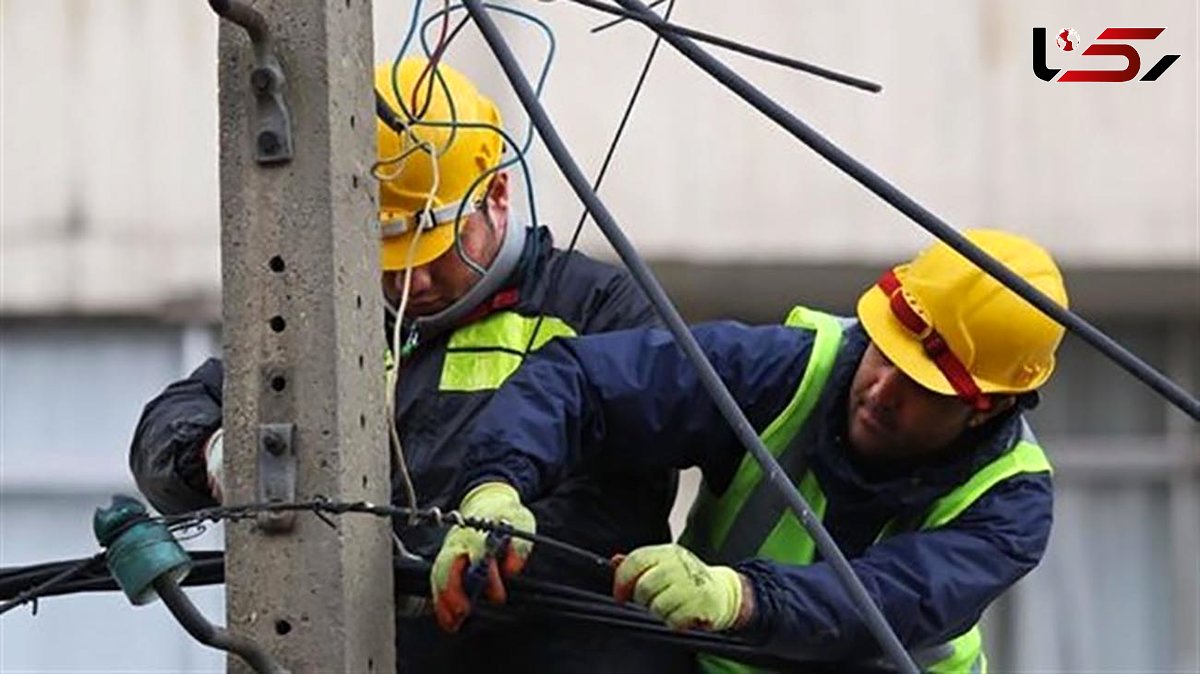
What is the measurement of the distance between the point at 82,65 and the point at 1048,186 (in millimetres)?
2370

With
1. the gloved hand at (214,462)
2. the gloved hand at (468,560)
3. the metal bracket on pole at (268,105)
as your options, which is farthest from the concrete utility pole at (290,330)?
the gloved hand at (214,462)

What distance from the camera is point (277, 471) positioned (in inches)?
111

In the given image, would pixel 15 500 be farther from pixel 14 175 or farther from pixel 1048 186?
pixel 1048 186

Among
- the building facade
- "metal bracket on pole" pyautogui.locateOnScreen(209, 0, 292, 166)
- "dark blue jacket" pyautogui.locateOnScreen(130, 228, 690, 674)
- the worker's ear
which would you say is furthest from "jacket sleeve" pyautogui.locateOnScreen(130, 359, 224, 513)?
the building facade

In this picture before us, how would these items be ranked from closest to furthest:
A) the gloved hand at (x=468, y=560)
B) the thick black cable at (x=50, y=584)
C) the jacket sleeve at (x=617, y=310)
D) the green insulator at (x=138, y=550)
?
1. the green insulator at (x=138, y=550)
2. the gloved hand at (x=468, y=560)
3. the thick black cable at (x=50, y=584)
4. the jacket sleeve at (x=617, y=310)

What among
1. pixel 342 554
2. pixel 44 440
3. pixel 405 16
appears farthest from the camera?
pixel 44 440

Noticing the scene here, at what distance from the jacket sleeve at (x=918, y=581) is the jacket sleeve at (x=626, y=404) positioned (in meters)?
0.21

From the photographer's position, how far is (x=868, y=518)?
11.2 feet

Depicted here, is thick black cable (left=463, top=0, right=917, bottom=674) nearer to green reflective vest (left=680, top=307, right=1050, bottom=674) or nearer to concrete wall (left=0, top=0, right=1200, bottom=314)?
green reflective vest (left=680, top=307, right=1050, bottom=674)

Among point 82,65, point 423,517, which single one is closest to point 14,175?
point 82,65

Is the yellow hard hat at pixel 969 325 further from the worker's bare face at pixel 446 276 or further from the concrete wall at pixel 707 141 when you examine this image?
the concrete wall at pixel 707 141

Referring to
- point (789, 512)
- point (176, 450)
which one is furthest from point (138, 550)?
point (789, 512)

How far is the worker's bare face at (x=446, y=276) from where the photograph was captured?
338 centimetres

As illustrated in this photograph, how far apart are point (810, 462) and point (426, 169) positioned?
2.06 feet
